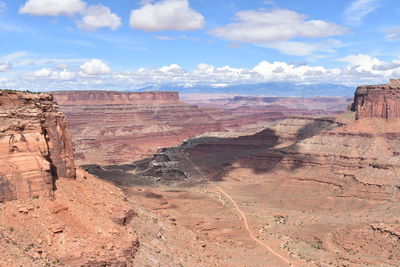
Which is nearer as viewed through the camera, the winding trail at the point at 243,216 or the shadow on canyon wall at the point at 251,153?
the winding trail at the point at 243,216

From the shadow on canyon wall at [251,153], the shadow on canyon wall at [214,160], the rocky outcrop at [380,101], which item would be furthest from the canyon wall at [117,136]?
the rocky outcrop at [380,101]

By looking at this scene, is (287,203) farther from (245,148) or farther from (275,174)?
(245,148)

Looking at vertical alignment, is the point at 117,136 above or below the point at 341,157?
below

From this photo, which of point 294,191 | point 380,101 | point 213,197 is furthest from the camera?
point 380,101

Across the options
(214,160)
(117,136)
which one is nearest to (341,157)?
(214,160)

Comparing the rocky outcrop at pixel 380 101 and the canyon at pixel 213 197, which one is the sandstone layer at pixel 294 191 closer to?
the canyon at pixel 213 197

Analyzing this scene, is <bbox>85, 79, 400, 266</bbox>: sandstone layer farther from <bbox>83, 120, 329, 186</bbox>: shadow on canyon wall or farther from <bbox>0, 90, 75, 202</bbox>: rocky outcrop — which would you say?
<bbox>0, 90, 75, 202</bbox>: rocky outcrop

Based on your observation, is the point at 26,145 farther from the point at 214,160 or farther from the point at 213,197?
the point at 214,160
